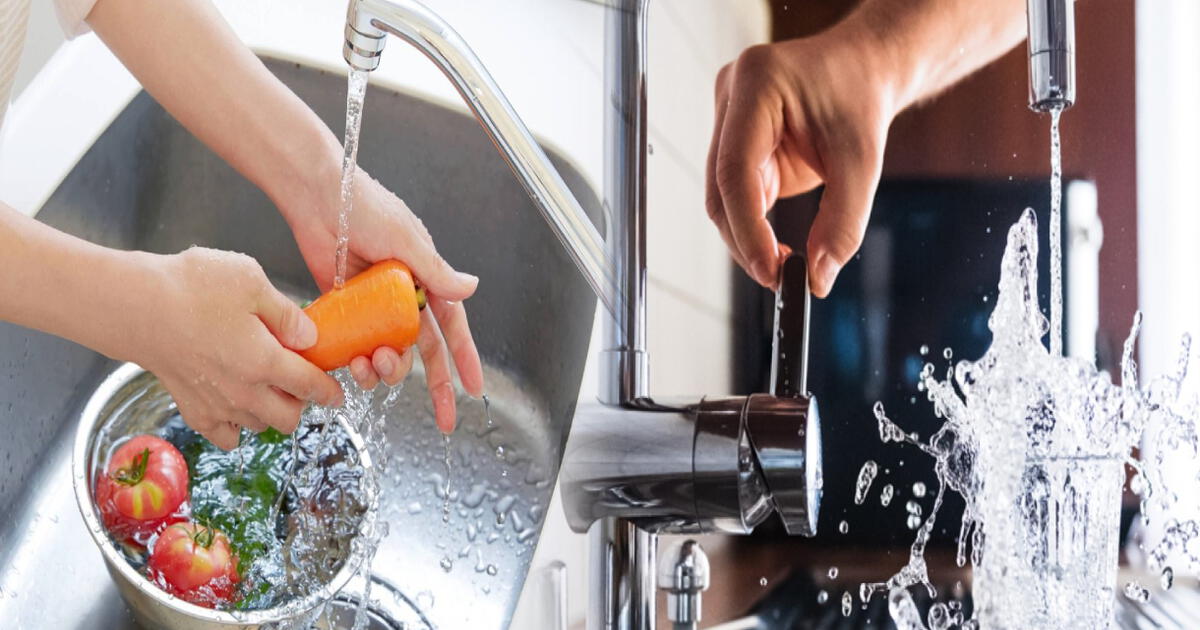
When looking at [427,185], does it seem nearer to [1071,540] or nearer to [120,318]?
[120,318]

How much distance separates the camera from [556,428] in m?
0.91

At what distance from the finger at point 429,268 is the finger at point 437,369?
0.16 ft

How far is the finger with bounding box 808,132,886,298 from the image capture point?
738 millimetres

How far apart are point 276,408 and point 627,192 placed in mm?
262

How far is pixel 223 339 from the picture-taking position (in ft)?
2.23

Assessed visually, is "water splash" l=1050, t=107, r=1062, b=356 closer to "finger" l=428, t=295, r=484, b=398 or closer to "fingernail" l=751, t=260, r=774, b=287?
"fingernail" l=751, t=260, r=774, b=287

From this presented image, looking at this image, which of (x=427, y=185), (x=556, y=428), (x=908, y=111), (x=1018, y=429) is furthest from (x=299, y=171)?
(x=1018, y=429)

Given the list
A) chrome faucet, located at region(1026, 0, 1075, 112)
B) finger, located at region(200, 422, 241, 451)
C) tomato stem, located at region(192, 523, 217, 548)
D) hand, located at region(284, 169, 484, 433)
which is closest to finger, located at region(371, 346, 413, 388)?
hand, located at region(284, 169, 484, 433)

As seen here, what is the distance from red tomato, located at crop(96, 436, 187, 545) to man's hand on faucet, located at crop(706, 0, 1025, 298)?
0.45 meters

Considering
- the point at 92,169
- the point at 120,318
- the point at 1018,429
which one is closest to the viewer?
the point at 120,318

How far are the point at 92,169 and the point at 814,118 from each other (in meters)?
0.56

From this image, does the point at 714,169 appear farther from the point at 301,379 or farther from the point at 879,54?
the point at 301,379

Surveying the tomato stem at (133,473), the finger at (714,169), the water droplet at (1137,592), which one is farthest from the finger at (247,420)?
the water droplet at (1137,592)

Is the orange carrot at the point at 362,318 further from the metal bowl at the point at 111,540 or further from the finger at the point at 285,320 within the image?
the metal bowl at the point at 111,540
